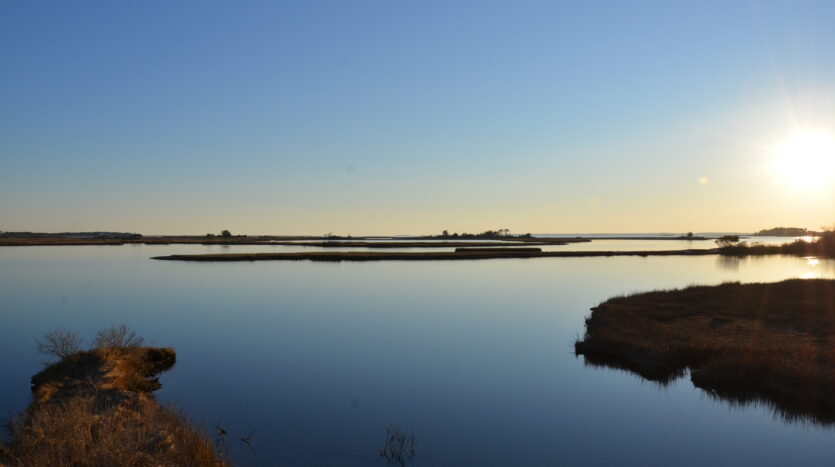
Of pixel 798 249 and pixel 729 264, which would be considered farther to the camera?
pixel 798 249

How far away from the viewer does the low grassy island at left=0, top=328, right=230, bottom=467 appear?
10.3 meters

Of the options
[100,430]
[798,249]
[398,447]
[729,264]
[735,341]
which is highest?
[798,249]

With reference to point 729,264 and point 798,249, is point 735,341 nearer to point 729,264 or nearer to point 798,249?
point 729,264

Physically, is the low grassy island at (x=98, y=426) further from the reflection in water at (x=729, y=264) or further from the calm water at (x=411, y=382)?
the reflection in water at (x=729, y=264)

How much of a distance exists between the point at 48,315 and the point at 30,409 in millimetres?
24719

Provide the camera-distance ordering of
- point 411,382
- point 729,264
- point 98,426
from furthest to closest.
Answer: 1. point 729,264
2. point 411,382
3. point 98,426

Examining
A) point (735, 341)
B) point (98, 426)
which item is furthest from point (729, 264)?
point (98, 426)

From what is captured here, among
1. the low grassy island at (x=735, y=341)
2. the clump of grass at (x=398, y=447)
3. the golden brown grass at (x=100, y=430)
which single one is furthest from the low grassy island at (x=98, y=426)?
the low grassy island at (x=735, y=341)

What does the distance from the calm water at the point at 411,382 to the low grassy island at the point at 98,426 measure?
130 cm

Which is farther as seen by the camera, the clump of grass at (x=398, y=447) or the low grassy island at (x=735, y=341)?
the low grassy island at (x=735, y=341)

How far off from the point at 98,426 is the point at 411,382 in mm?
10844

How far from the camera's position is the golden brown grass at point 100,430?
1023 cm

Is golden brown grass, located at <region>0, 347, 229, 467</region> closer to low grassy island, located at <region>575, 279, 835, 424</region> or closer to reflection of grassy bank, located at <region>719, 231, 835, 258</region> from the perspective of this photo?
low grassy island, located at <region>575, 279, 835, 424</region>

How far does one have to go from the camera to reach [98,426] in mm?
12102
